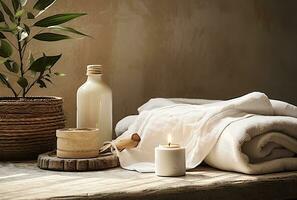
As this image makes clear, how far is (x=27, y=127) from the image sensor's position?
119cm

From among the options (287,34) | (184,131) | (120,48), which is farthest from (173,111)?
(287,34)

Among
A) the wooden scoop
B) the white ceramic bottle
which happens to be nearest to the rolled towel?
the wooden scoop

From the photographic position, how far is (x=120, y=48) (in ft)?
5.17

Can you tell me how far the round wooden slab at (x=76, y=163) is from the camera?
1.07 meters

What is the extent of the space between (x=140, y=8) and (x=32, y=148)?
1.94 feet

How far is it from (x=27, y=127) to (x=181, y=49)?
64cm

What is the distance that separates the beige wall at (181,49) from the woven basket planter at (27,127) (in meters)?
0.28

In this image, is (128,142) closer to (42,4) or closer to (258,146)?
(258,146)

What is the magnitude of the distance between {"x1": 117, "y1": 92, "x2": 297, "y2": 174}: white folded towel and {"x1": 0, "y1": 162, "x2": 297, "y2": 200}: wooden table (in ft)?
0.09

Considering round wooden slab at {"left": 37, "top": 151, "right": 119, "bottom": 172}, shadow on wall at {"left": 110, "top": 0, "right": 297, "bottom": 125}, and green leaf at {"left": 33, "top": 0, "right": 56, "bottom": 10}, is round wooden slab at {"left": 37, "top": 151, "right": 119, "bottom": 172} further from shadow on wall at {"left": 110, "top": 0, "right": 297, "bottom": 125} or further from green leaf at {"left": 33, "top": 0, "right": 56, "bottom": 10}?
shadow on wall at {"left": 110, "top": 0, "right": 297, "bottom": 125}

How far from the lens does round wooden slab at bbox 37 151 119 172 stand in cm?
107

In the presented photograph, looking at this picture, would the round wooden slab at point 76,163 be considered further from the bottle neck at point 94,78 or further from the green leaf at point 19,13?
the green leaf at point 19,13

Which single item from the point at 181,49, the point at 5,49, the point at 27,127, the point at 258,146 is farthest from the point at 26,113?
the point at 181,49

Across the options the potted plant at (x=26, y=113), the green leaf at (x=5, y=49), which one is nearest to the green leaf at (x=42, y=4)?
the potted plant at (x=26, y=113)
